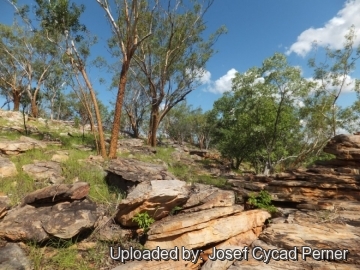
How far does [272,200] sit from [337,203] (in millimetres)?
1660

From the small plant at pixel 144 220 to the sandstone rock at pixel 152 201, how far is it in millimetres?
98

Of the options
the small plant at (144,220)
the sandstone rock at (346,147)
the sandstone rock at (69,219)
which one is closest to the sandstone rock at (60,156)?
the sandstone rock at (69,219)

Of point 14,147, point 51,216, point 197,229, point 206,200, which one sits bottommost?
point 197,229

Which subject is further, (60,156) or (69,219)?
(60,156)

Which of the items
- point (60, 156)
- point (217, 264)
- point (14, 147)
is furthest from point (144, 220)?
point (14, 147)

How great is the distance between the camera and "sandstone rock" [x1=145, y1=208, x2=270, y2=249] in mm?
4996

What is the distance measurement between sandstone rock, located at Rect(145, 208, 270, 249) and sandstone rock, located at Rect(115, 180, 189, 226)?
1.10 ft

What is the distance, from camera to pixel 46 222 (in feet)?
16.3

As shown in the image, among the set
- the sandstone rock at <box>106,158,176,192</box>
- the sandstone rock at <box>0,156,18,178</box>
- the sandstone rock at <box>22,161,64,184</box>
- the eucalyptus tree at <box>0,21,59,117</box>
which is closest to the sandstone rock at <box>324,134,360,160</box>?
the sandstone rock at <box>106,158,176,192</box>

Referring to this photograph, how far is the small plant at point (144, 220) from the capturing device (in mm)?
5500

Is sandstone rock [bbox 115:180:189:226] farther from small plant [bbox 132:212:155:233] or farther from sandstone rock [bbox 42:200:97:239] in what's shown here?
sandstone rock [bbox 42:200:97:239]

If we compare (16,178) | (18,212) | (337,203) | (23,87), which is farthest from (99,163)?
(23,87)

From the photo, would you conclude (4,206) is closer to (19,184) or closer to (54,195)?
(54,195)

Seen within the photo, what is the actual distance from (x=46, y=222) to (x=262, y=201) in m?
5.54
